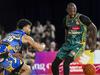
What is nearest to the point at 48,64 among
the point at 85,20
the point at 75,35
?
the point at 75,35

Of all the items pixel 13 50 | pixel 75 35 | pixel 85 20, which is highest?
pixel 85 20

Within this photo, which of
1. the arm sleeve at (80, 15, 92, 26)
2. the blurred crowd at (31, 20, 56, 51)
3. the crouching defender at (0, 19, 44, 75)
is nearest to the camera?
the crouching defender at (0, 19, 44, 75)

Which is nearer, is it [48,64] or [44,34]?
[48,64]

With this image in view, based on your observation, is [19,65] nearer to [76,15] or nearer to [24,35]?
[24,35]

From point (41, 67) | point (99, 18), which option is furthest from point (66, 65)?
point (99, 18)

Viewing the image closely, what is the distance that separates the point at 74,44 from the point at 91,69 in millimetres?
810

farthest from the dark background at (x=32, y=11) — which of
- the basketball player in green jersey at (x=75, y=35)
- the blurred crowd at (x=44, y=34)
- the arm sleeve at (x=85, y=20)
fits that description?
the arm sleeve at (x=85, y=20)

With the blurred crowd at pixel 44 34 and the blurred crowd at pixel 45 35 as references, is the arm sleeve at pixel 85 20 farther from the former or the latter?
the blurred crowd at pixel 44 34

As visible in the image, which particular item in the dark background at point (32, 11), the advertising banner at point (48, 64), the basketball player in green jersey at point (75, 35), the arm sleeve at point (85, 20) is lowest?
the advertising banner at point (48, 64)

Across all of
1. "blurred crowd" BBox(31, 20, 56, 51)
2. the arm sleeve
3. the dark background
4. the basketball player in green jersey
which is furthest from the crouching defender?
the dark background

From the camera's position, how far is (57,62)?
13.2m

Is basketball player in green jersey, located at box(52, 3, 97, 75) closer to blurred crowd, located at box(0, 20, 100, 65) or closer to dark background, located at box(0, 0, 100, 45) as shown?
blurred crowd, located at box(0, 20, 100, 65)

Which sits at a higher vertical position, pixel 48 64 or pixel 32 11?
pixel 32 11

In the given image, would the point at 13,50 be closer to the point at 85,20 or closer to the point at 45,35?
the point at 85,20
